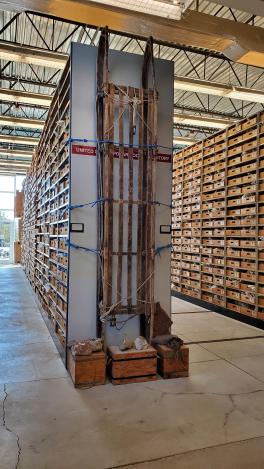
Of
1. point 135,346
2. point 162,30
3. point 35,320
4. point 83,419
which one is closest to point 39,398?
point 83,419

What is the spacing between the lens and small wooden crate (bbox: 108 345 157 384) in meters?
3.52

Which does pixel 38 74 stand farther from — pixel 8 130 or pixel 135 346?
pixel 135 346

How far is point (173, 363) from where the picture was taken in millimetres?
3693

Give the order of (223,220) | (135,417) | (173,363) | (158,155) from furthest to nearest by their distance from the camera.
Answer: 1. (223,220)
2. (158,155)
3. (173,363)
4. (135,417)

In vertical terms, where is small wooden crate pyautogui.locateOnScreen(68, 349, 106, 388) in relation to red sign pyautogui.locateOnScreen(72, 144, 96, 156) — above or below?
below

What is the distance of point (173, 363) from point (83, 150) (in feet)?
7.98

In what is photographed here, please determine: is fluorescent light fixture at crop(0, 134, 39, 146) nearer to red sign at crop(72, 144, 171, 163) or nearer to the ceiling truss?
the ceiling truss

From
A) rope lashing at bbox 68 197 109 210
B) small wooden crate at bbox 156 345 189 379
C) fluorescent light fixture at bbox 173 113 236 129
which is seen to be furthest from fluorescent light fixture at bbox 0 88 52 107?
small wooden crate at bbox 156 345 189 379

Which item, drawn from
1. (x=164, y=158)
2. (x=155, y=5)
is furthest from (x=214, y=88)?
(x=164, y=158)

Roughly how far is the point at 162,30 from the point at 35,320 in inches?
190

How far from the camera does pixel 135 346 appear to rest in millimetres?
3756

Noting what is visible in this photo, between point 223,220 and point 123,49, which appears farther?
point 123,49

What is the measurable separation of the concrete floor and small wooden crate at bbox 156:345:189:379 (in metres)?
0.10

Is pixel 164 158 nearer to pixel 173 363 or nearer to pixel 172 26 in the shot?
pixel 172 26
